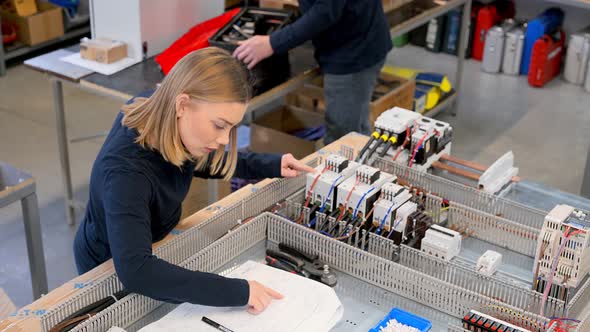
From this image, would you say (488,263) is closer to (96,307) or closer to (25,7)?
→ (96,307)

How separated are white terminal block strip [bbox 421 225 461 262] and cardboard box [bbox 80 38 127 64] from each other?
1934 mm

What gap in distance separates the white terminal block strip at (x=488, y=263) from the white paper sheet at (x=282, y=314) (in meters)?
0.41

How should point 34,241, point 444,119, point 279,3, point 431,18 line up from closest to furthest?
1. point 34,241
2. point 279,3
3. point 431,18
4. point 444,119

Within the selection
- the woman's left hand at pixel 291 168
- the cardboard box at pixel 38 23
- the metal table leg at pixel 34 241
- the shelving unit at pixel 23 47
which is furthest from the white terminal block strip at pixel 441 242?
the cardboard box at pixel 38 23

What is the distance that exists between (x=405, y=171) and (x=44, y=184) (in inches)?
95.1

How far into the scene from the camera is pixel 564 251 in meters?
1.95

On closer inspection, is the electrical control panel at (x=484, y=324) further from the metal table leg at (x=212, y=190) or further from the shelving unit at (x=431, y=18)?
the shelving unit at (x=431, y=18)

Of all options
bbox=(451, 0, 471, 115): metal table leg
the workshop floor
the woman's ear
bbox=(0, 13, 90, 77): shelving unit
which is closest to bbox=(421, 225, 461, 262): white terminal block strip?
the woman's ear

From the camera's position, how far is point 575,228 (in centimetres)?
194

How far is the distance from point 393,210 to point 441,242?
6.1 inches

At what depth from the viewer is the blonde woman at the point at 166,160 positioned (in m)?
1.72

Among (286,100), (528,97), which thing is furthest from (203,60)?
(528,97)

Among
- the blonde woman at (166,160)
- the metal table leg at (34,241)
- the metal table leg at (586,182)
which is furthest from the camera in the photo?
the metal table leg at (586,182)

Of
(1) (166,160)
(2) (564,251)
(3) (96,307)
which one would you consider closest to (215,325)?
(3) (96,307)
